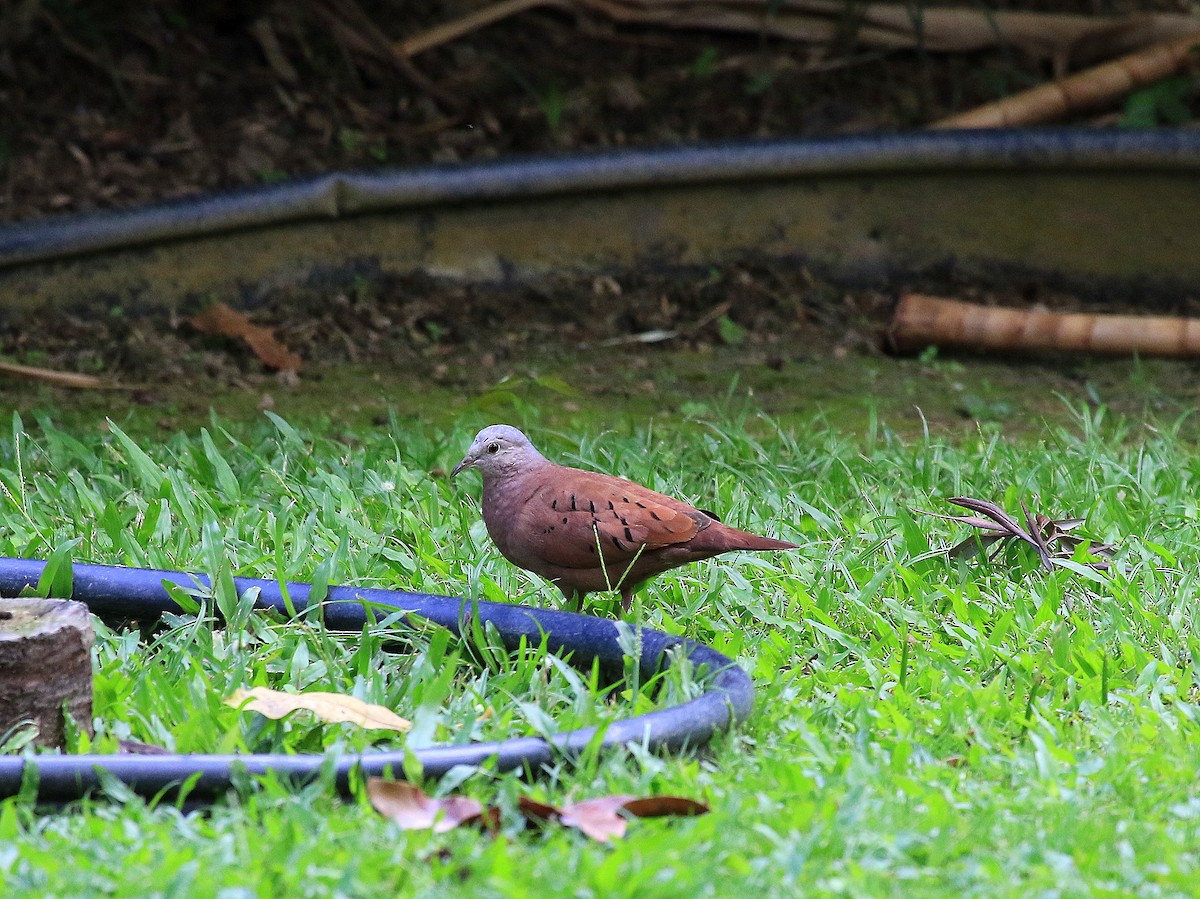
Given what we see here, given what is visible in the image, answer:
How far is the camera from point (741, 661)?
10.4ft

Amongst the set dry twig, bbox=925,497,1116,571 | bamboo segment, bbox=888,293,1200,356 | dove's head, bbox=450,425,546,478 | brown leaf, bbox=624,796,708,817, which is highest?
dove's head, bbox=450,425,546,478

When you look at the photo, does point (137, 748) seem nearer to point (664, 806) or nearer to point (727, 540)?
point (664, 806)

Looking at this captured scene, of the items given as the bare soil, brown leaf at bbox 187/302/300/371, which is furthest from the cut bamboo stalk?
brown leaf at bbox 187/302/300/371

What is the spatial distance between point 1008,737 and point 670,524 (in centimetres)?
83

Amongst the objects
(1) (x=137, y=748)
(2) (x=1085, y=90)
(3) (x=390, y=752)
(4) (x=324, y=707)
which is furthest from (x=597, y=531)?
(2) (x=1085, y=90)

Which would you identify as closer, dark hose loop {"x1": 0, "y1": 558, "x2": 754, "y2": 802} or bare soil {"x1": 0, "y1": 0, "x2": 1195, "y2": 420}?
dark hose loop {"x1": 0, "y1": 558, "x2": 754, "y2": 802}

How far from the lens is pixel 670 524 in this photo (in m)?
3.26

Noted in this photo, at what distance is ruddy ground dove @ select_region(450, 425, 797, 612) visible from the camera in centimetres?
326

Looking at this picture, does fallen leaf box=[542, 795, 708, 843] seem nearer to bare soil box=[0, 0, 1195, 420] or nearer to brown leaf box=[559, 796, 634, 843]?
brown leaf box=[559, 796, 634, 843]

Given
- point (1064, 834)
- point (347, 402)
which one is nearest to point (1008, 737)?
point (1064, 834)

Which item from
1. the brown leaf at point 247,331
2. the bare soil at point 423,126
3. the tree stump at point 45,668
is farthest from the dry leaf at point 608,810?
the brown leaf at point 247,331

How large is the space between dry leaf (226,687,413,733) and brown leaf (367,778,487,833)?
319 millimetres

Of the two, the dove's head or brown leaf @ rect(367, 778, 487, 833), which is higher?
the dove's head

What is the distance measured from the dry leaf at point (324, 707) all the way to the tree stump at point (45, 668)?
28 cm
